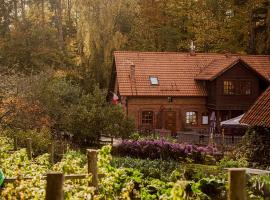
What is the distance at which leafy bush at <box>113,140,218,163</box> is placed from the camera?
80.4 feet

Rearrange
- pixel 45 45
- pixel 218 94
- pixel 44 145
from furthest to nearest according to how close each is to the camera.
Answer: pixel 45 45
pixel 218 94
pixel 44 145

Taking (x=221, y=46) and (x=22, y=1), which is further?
(x=22, y=1)

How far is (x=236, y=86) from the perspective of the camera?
38344 millimetres

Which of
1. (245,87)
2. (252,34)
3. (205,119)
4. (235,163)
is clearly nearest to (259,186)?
(235,163)

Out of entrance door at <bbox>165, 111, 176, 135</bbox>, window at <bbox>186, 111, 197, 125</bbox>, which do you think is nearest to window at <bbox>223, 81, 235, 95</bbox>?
window at <bbox>186, 111, 197, 125</bbox>

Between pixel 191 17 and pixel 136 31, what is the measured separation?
589 cm

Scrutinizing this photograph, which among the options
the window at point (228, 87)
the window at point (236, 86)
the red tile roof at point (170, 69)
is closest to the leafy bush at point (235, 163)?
the red tile roof at point (170, 69)

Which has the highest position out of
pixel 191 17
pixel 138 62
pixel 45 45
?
pixel 191 17

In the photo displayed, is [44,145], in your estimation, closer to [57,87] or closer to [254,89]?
[57,87]

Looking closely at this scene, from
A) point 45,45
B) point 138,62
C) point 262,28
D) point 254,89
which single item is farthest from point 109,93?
point 262,28

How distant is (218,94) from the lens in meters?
37.6

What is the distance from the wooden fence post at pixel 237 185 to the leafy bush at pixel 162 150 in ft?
65.5

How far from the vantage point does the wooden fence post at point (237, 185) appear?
397cm

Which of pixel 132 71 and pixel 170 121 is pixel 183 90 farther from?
pixel 132 71
